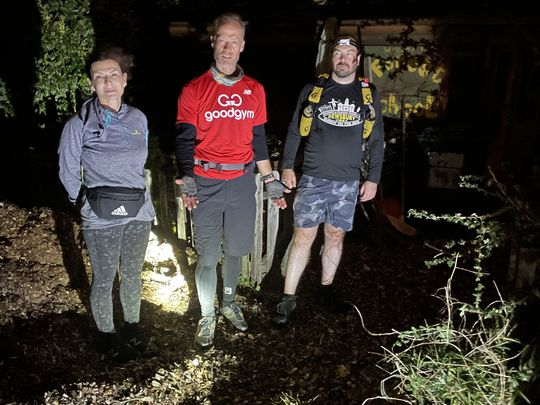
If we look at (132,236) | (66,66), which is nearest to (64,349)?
(132,236)

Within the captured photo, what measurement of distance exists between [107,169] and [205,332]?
1580 millimetres

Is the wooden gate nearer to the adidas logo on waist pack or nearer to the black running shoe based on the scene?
the black running shoe

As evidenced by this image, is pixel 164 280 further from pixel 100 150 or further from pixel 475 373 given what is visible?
pixel 475 373

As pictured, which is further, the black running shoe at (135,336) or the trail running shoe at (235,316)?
the trail running shoe at (235,316)

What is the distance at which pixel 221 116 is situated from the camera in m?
3.43

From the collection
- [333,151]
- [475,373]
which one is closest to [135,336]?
[333,151]

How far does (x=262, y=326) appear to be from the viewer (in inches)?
165

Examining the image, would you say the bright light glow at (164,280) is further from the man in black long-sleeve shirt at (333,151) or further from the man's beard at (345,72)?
the man's beard at (345,72)

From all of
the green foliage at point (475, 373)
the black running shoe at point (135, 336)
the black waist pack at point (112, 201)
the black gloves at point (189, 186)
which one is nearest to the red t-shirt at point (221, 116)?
the black gloves at point (189, 186)

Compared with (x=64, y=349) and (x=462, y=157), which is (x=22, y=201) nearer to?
(x=64, y=349)

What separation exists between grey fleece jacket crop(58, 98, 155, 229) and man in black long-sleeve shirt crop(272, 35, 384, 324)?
4.41ft

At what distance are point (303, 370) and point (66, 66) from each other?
534cm

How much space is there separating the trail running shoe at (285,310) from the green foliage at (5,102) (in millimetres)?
5475

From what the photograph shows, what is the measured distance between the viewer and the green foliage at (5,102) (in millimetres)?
7031
